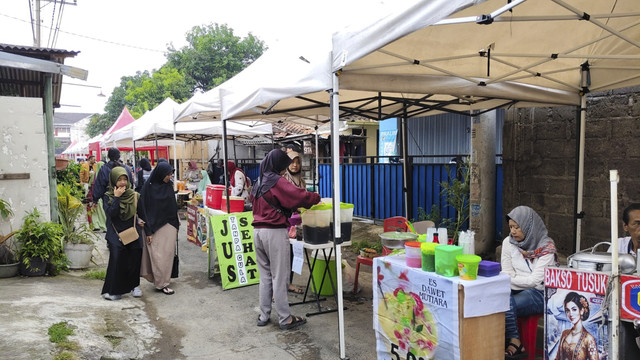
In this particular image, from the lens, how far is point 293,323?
4.46 metres

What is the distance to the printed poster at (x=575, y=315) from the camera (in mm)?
2422

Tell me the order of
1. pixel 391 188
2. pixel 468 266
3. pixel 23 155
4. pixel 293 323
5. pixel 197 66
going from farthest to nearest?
pixel 197 66 < pixel 391 188 < pixel 23 155 < pixel 293 323 < pixel 468 266

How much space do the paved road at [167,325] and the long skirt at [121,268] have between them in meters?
0.16

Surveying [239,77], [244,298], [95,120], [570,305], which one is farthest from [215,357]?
[95,120]

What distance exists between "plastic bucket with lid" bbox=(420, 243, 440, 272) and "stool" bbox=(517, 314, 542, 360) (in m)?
1.03

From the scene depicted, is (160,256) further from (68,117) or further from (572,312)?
(68,117)

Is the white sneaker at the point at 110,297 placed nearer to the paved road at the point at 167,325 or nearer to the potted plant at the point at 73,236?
the paved road at the point at 167,325

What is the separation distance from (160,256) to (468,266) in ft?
13.7

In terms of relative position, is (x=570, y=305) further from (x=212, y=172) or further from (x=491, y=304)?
(x=212, y=172)

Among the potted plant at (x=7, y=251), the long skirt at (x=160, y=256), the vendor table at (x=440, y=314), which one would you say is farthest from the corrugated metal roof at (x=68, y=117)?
the vendor table at (x=440, y=314)

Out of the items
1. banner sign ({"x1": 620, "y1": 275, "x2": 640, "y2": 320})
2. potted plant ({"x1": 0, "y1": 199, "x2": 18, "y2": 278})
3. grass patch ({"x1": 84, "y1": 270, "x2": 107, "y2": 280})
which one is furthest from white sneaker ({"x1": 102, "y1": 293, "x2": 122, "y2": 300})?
banner sign ({"x1": 620, "y1": 275, "x2": 640, "y2": 320})

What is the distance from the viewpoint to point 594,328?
2.46 m

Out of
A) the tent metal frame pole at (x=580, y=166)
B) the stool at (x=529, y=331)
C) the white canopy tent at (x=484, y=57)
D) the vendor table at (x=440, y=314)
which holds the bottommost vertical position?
the stool at (x=529, y=331)

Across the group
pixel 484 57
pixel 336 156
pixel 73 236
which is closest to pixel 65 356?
pixel 336 156
